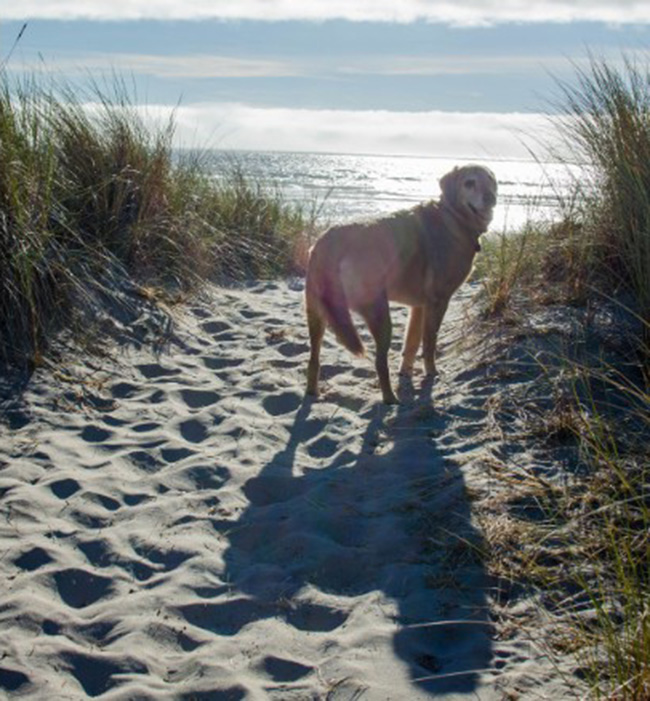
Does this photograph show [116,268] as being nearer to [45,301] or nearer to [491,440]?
[45,301]

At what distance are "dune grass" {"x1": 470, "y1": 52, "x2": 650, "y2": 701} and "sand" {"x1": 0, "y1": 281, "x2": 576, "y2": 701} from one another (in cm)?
23

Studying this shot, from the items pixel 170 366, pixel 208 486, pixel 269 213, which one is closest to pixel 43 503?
pixel 208 486

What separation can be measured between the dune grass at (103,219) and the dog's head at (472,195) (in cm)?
256

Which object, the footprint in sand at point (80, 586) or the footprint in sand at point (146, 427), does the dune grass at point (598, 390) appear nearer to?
the footprint in sand at point (80, 586)

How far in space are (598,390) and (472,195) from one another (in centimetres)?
176

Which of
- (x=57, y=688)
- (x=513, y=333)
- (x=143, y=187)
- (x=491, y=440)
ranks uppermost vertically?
(x=143, y=187)

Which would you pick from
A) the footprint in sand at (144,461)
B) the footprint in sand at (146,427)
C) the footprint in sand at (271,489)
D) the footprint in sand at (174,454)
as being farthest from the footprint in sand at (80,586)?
the footprint in sand at (146,427)

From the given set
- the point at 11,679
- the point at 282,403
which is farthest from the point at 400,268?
the point at 11,679

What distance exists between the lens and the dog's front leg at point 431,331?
571cm

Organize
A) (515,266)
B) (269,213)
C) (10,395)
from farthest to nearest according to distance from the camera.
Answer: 1. (269,213)
2. (515,266)
3. (10,395)

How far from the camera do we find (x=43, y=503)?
12.4 ft

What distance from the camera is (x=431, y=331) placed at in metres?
5.73

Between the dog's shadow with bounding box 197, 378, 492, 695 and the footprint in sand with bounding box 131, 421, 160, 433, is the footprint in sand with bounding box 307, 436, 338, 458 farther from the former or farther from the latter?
the footprint in sand with bounding box 131, 421, 160, 433

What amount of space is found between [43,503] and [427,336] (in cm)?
278
